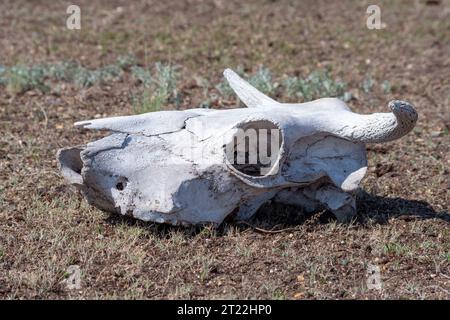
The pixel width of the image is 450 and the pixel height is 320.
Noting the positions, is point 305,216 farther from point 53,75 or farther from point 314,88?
point 53,75

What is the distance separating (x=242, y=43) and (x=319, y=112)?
4297mm

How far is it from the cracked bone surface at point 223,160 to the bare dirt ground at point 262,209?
0.21m

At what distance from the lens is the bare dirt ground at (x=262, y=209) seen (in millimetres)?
4711

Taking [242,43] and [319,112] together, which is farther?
[242,43]

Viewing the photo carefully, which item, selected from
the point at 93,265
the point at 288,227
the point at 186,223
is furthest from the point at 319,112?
the point at 93,265

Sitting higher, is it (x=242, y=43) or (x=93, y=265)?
(x=242, y=43)

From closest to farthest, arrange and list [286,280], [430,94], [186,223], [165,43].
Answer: [286,280], [186,223], [430,94], [165,43]

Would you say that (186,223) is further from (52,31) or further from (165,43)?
(52,31)

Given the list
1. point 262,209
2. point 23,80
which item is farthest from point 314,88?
point 262,209

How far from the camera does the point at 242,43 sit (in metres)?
9.42

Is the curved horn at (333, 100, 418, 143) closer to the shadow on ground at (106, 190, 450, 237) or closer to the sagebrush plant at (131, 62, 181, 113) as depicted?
the shadow on ground at (106, 190, 450, 237)

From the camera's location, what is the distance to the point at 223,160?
4871 mm

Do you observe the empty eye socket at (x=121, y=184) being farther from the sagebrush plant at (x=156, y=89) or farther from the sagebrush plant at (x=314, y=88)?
the sagebrush plant at (x=314, y=88)

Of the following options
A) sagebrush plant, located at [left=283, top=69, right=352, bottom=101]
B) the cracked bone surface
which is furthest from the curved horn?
sagebrush plant, located at [left=283, top=69, right=352, bottom=101]
